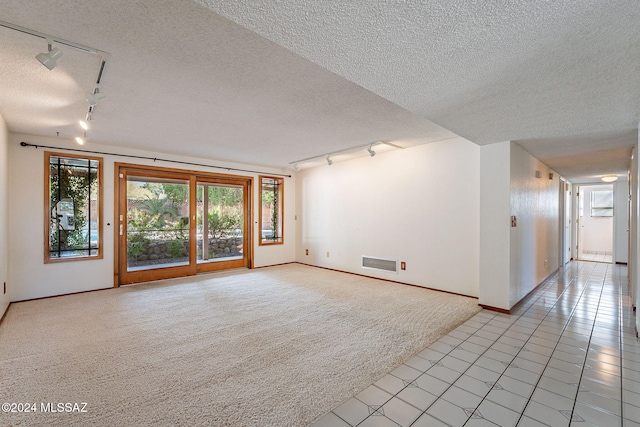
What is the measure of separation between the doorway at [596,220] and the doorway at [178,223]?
422 inches

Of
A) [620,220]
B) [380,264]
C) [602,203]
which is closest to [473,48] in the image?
[380,264]

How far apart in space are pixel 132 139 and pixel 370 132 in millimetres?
3758

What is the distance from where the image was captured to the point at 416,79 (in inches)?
78.8

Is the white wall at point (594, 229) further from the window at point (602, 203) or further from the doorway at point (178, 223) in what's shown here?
the doorway at point (178, 223)

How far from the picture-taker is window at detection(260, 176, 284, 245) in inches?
282

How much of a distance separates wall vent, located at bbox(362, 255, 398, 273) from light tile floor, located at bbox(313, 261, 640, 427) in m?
1.96

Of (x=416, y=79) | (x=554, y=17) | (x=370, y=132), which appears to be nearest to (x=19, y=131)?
(x=370, y=132)

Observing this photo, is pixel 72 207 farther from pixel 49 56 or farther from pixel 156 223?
pixel 49 56

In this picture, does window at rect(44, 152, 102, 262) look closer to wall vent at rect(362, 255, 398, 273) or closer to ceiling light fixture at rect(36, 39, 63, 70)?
Answer: ceiling light fixture at rect(36, 39, 63, 70)

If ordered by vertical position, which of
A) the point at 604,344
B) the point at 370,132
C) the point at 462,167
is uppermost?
the point at 370,132

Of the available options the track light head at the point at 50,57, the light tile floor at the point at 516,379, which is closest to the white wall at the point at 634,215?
the light tile floor at the point at 516,379

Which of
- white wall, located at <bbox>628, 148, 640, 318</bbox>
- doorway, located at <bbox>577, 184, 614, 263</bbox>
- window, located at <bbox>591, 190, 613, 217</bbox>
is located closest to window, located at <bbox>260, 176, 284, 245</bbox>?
white wall, located at <bbox>628, 148, 640, 318</bbox>

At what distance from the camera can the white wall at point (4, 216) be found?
3.58 metres

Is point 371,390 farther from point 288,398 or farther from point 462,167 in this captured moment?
point 462,167
